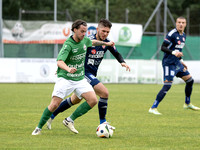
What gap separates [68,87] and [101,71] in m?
17.7

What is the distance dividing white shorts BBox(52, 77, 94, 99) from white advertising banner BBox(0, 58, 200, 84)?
16753 millimetres

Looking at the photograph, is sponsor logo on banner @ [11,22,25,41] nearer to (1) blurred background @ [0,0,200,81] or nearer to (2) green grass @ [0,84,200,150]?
(1) blurred background @ [0,0,200,81]

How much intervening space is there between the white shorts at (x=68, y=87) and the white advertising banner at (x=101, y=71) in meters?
16.8

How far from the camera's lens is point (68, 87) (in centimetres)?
767

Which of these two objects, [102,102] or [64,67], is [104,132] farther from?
[64,67]

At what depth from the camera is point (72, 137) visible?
299 inches

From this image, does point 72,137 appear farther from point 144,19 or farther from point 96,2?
point 96,2


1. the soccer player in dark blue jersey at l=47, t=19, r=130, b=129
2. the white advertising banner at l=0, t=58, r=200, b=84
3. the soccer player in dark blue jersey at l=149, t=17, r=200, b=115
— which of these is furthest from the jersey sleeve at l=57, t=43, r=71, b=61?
the white advertising banner at l=0, t=58, r=200, b=84

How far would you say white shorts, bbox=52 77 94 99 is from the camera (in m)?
7.61

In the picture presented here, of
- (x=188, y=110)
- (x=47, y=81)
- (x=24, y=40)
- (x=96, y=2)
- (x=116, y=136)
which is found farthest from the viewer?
(x=96, y=2)

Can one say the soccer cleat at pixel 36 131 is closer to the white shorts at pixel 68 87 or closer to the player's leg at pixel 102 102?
the white shorts at pixel 68 87

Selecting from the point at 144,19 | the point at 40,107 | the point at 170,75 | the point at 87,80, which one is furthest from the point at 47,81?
the point at 144,19

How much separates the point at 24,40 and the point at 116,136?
19.7 meters

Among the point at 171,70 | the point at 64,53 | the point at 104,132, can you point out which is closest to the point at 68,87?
the point at 64,53
